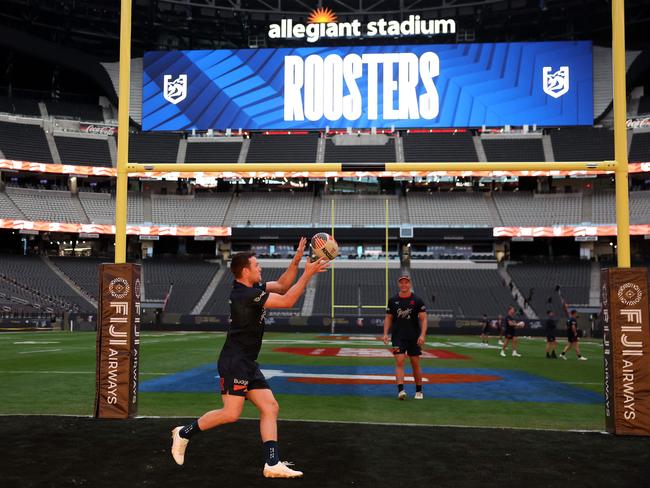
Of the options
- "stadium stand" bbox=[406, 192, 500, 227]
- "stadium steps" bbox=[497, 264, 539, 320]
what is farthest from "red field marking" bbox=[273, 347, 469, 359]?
"stadium stand" bbox=[406, 192, 500, 227]

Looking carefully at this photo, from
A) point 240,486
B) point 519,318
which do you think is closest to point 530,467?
point 240,486

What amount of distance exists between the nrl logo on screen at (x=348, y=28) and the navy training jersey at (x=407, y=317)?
41.6 metres

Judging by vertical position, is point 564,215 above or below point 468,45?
below

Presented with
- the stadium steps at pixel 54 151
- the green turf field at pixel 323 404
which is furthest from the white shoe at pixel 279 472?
the stadium steps at pixel 54 151

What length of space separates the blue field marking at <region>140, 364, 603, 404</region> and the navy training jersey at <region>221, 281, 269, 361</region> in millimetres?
5305

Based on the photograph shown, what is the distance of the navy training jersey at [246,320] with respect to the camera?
5.22m

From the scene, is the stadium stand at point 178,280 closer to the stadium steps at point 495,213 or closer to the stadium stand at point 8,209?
the stadium stand at point 8,209

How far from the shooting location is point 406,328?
9.67m

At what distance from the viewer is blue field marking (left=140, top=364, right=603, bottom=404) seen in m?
10.3

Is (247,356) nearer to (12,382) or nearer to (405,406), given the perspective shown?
(405,406)

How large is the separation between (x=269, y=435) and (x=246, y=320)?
107cm

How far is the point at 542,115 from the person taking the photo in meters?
48.6

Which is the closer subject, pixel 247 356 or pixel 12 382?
pixel 247 356

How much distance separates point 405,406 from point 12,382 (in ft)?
26.3
